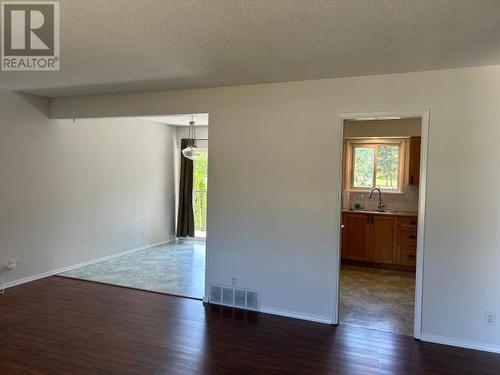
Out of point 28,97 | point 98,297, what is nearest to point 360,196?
point 98,297

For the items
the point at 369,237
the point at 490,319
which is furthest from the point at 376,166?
the point at 490,319

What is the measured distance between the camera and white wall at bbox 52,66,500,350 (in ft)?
10.7

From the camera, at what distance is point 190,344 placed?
3.22 m

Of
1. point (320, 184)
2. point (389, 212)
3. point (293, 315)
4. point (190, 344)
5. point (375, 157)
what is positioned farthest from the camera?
point (375, 157)

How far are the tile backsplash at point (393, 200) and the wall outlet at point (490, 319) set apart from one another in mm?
3120

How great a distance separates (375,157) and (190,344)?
4752 millimetres

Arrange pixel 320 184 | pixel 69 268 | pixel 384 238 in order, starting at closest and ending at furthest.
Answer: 1. pixel 320 184
2. pixel 69 268
3. pixel 384 238

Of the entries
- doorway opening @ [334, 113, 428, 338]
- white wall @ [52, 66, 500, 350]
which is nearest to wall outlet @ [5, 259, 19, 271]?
white wall @ [52, 66, 500, 350]

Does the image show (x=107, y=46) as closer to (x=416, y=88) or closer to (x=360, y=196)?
(x=416, y=88)

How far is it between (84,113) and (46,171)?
1.01m

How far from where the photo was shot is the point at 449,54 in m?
2.89

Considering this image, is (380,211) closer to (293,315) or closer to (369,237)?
(369,237)

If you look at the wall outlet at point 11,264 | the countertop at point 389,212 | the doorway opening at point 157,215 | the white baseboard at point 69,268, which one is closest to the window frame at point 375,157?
the countertop at point 389,212

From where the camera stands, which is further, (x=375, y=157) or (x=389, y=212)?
(x=375, y=157)
